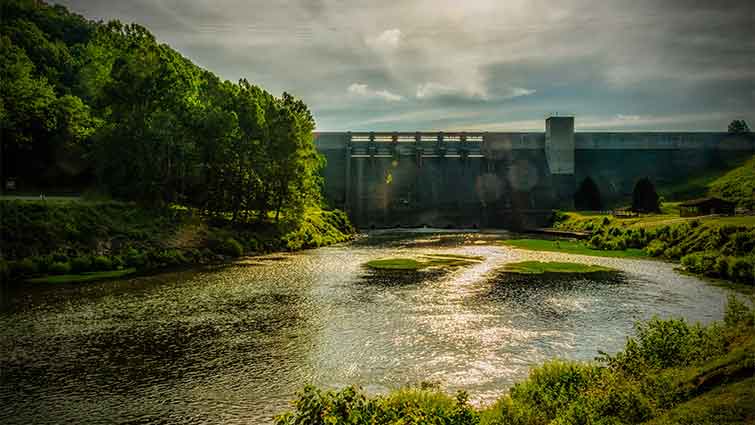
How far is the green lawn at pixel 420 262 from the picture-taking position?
4716cm

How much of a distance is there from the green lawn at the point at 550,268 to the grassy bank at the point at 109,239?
29.1m

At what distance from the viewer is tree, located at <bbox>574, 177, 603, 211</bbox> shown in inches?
4267

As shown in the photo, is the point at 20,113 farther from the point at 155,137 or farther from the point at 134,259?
the point at 134,259

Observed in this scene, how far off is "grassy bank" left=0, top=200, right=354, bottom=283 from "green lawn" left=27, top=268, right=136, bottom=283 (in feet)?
0.21

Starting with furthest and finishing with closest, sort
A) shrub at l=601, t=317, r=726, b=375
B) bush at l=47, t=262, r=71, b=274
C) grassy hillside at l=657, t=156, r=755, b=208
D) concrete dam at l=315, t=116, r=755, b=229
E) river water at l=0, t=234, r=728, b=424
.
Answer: concrete dam at l=315, t=116, r=755, b=229 < grassy hillside at l=657, t=156, r=755, b=208 < bush at l=47, t=262, r=71, b=274 < river water at l=0, t=234, r=728, b=424 < shrub at l=601, t=317, r=726, b=375

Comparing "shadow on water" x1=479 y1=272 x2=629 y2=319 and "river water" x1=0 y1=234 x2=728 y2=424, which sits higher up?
"shadow on water" x1=479 y1=272 x2=629 y2=319

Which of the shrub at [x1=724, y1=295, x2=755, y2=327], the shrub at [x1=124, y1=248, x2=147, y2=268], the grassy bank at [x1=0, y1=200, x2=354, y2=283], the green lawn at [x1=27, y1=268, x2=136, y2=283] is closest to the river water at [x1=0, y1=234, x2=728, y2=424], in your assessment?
the green lawn at [x1=27, y1=268, x2=136, y2=283]

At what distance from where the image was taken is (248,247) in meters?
60.7

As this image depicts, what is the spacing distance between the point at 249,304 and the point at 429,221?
9062cm

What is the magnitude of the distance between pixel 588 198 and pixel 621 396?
105238mm

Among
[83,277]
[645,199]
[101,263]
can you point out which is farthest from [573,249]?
[83,277]

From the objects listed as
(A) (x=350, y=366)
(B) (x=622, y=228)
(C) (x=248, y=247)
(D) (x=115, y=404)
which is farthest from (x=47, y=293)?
(B) (x=622, y=228)

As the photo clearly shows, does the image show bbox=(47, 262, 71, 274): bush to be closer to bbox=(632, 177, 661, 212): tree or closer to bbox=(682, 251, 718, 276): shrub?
bbox=(682, 251, 718, 276): shrub

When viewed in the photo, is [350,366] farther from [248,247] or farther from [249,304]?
[248,247]
